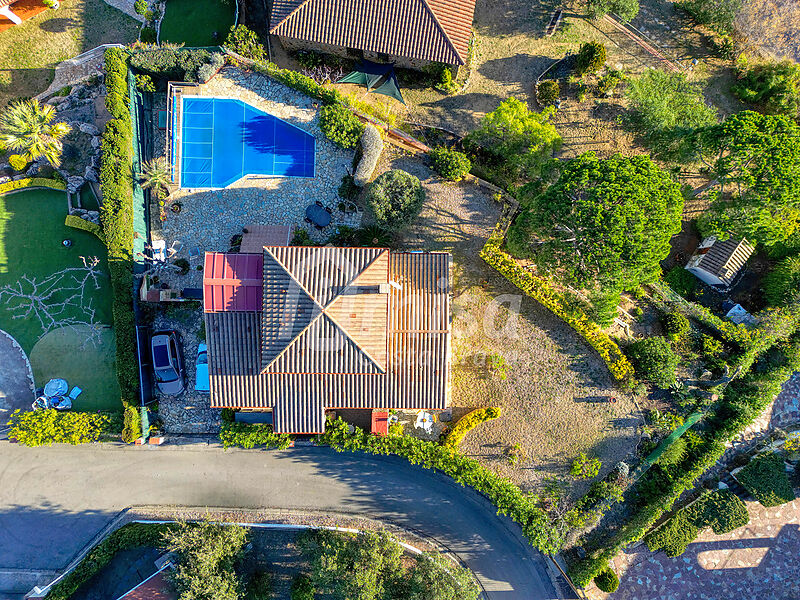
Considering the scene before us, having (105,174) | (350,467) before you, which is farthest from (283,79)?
(350,467)

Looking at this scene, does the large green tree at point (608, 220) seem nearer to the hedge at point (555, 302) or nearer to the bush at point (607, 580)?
the hedge at point (555, 302)

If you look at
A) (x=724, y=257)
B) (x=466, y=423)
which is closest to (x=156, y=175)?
(x=466, y=423)

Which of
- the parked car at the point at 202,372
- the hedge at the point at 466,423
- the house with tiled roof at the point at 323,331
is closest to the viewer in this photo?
the house with tiled roof at the point at 323,331

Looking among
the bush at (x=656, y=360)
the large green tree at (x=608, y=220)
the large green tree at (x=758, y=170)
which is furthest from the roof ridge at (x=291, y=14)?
the bush at (x=656, y=360)

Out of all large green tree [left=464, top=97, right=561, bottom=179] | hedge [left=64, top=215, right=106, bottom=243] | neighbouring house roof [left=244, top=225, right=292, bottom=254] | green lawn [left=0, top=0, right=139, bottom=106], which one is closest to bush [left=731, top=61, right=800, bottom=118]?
large green tree [left=464, top=97, right=561, bottom=179]

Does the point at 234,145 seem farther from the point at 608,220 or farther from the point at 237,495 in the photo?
the point at 608,220
